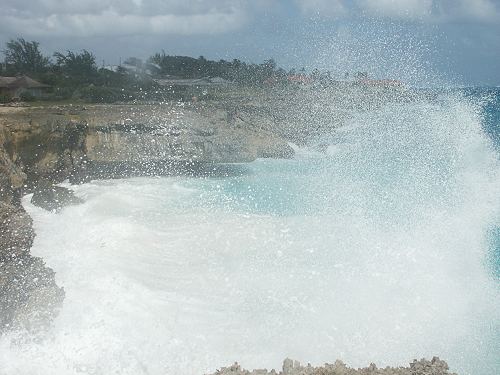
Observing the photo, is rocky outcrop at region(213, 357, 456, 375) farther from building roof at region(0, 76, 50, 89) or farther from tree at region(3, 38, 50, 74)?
tree at region(3, 38, 50, 74)

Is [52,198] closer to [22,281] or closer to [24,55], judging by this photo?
[22,281]

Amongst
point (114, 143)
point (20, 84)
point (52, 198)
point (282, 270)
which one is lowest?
point (282, 270)

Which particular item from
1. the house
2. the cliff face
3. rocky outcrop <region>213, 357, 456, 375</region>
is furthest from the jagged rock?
the house

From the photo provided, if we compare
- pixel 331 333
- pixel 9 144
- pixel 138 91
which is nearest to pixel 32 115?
pixel 9 144

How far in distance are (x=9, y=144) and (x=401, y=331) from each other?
51.6 ft

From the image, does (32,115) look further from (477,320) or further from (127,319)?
(477,320)

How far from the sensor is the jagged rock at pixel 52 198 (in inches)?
635

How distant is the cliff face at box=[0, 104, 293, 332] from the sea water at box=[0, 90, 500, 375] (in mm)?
1269

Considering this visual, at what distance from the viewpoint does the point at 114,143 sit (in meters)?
22.8

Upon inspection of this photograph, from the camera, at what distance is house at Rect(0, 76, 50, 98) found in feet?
106

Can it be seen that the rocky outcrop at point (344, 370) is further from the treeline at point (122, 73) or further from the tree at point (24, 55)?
the tree at point (24, 55)

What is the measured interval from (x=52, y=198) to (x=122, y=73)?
1234 inches

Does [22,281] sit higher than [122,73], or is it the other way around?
[122,73]

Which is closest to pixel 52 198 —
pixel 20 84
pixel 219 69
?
pixel 20 84
